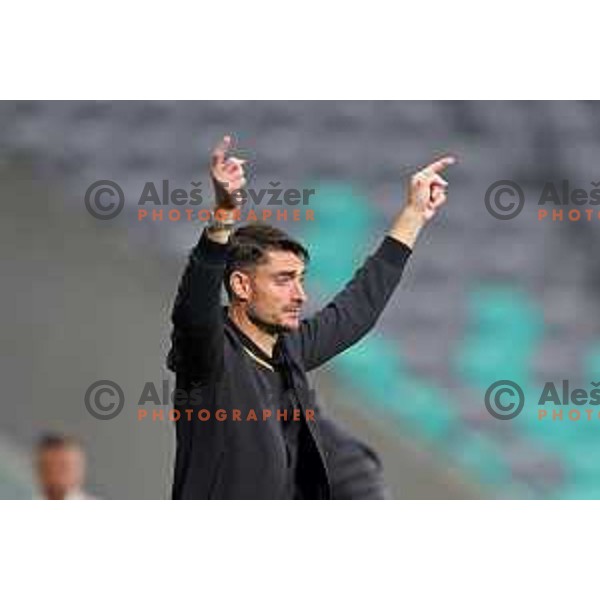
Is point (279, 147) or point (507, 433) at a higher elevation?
point (279, 147)

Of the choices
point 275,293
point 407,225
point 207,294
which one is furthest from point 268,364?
point 407,225

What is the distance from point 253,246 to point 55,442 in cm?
85

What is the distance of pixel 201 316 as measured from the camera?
126 inches

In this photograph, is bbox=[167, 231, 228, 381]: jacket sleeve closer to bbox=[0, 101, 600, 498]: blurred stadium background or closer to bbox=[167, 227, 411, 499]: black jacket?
bbox=[167, 227, 411, 499]: black jacket

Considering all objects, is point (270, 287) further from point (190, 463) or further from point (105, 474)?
point (105, 474)

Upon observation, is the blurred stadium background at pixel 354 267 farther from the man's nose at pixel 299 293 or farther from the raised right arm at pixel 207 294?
the raised right arm at pixel 207 294

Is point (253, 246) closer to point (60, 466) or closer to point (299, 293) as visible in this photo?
point (299, 293)

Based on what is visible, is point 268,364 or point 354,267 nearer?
point 268,364

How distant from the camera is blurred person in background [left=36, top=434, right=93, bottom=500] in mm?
3834

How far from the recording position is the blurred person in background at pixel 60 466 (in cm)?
383

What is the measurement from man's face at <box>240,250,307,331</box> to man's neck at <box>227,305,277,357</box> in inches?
0.7

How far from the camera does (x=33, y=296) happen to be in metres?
3.99
